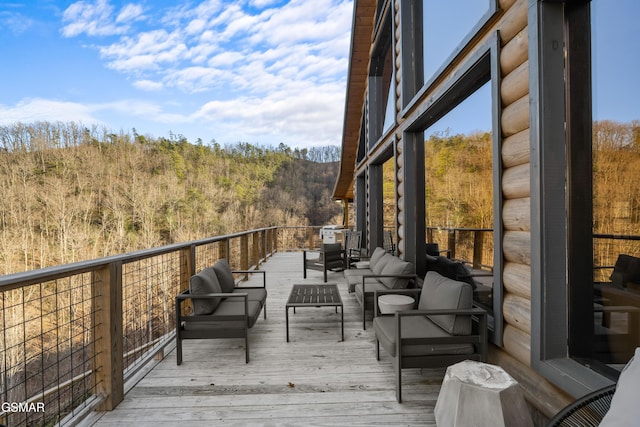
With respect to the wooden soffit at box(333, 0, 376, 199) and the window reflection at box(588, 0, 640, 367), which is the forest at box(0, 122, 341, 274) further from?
the window reflection at box(588, 0, 640, 367)

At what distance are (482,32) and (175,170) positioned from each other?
1085 inches

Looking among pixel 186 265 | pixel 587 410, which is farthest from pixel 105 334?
pixel 587 410

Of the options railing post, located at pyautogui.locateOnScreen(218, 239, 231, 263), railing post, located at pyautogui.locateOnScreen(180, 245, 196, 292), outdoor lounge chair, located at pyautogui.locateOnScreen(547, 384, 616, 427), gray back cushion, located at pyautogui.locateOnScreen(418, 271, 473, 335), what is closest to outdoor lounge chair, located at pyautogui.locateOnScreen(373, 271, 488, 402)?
gray back cushion, located at pyautogui.locateOnScreen(418, 271, 473, 335)

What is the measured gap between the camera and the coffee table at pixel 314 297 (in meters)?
3.40

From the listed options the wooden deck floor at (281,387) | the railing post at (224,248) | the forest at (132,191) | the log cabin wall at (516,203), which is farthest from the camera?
the forest at (132,191)

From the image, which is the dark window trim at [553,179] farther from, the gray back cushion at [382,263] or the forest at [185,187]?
the gray back cushion at [382,263]

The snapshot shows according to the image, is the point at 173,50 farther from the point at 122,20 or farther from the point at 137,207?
the point at 137,207

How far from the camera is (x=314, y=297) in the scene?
368cm

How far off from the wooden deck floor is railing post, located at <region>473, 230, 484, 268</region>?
96cm

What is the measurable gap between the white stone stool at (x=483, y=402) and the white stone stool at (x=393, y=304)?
125 centimetres

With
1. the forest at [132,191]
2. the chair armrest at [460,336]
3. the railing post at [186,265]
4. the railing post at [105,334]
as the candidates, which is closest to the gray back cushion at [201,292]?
the railing post at [186,265]

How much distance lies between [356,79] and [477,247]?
6.08m

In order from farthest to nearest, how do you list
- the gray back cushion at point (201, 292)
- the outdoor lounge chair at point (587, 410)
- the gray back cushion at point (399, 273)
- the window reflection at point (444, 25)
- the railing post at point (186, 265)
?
the gray back cushion at point (399, 273) → the railing post at point (186, 265) → the gray back cushion at point (201, 292) → the window reflection at point (444, 25) → the outdoor lounge chair at point (587, 410)

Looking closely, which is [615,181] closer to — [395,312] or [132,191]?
[395,312]
